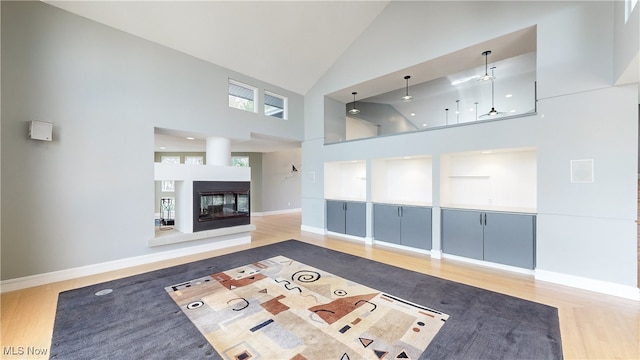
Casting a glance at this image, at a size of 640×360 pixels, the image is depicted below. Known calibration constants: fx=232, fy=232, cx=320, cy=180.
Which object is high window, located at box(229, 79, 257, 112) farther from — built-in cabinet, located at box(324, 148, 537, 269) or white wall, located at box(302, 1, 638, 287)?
white wall, located at box(302, 1, 638, 287)

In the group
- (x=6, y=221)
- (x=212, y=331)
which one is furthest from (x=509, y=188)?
(x=6, y=221)

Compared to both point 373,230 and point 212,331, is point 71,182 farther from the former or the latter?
point 373,230

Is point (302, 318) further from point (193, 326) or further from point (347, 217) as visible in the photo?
point (347, 217)

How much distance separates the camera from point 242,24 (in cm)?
477

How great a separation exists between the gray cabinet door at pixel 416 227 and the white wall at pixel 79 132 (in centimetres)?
480

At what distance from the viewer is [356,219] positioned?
601cm

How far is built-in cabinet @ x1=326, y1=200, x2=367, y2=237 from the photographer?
5902 millimetres

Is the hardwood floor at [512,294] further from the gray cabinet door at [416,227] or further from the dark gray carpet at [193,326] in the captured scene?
the gray cabinet door at [416,227]

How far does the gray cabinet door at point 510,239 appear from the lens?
12.2 feet

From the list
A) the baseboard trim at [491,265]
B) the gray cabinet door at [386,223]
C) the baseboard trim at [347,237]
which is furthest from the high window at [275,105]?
the baseboard trim at [491,265]

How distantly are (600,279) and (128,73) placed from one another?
795 centimetres

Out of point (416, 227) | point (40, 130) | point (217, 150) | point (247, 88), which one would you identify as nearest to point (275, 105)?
point (247, 88)

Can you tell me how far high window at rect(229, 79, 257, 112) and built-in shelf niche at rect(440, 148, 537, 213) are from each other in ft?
15.6

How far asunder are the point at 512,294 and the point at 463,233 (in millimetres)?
1407
